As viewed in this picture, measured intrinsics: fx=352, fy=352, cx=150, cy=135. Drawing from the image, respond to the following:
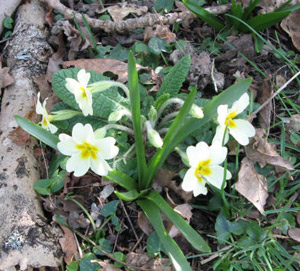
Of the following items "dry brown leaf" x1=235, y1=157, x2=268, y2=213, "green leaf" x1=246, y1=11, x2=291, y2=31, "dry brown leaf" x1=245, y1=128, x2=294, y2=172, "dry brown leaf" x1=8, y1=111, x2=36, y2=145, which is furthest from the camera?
"green leaf" x1=246, y1=11, x2=291, y2=31

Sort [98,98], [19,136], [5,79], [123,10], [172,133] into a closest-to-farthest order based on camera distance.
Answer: [172,133], [98,98], [19,136], [5,79], [123,10]

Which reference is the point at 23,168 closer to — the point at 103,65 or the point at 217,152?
the point at 103,65

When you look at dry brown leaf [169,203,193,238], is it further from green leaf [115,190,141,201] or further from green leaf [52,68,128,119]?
green leaf [52,68,128,119]

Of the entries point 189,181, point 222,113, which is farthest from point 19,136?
point 222,113

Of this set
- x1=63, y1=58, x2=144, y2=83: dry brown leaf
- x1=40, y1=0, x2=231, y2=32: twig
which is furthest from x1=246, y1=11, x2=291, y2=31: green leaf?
x1=63, y1=58, x2=144, y2=83: dry brown leaf

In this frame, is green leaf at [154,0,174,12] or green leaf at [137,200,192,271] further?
green leaf at [154,0,174,12]

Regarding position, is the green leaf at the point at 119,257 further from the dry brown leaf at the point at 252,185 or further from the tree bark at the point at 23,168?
the dry brown leaf at the point at 252,185

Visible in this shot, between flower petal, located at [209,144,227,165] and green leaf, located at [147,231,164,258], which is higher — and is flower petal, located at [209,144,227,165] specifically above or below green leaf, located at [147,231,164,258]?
above

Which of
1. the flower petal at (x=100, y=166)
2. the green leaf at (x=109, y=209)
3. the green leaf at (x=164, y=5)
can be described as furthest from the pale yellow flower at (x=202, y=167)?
the green leaf at (x=164, y=5)
